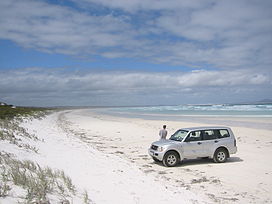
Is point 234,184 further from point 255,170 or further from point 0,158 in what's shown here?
point 0,158

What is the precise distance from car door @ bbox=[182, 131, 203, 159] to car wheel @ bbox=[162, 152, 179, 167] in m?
0.42

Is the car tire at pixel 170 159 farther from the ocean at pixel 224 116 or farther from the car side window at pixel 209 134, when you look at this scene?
the ocean at pixel 224 116

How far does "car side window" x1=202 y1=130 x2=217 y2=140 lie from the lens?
40.6 ft

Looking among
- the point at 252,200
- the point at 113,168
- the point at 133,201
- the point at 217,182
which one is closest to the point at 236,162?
the point at 217,182

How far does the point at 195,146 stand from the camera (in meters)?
12.1

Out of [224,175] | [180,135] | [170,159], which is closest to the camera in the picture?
[224,175]

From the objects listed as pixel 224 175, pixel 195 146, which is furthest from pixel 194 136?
pixel 224 175

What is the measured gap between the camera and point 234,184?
904cm

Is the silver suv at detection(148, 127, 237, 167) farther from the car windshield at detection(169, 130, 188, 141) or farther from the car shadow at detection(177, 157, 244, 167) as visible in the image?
the car shadow at detection(177, 157, 244, 167)

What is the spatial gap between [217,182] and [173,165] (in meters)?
2.78

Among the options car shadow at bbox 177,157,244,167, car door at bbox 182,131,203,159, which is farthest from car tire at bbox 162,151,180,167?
car shadow at bbox 177,157,244,167

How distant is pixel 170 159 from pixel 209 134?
228 cm

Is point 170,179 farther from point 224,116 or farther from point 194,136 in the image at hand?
point 224,116

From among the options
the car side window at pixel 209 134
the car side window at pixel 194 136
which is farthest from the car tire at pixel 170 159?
the car side window at pixel 209 134
